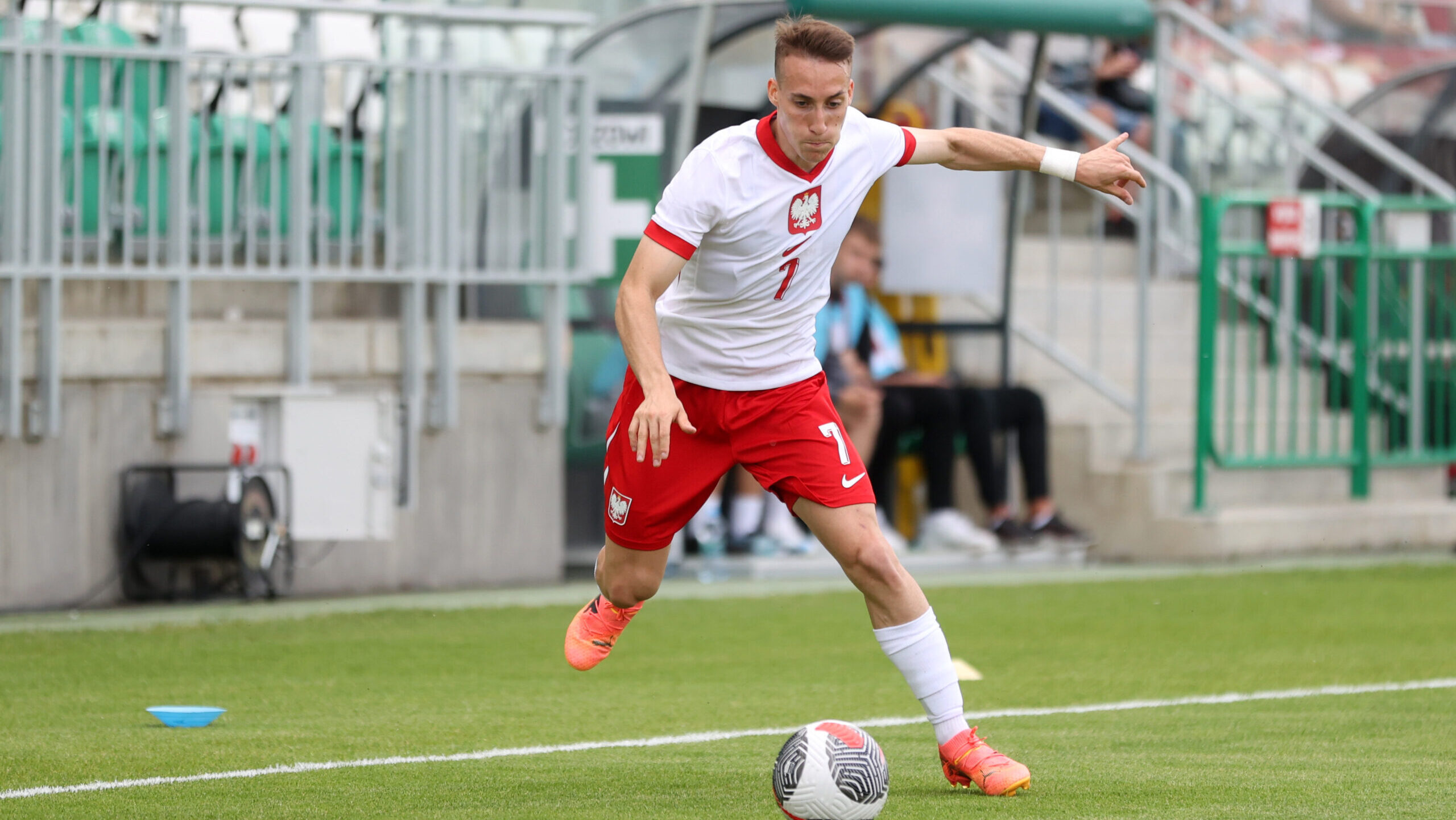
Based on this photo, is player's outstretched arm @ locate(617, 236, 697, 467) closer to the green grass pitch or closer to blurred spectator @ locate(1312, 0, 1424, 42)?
the green grass pitch

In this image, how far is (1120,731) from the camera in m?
6.82

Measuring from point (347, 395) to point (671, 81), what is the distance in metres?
2.82

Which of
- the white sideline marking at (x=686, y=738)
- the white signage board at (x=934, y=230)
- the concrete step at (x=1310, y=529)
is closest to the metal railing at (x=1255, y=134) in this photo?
the white signage board at (x=934, y=230)

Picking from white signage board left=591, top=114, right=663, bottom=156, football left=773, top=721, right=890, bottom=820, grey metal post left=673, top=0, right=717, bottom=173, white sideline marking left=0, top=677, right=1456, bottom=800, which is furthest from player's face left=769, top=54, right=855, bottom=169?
white signage board left=591, top=114, right=663, bottom=156

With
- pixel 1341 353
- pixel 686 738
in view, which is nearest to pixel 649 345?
pixel 686 738

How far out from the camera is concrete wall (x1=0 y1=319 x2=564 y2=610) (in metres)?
10.0

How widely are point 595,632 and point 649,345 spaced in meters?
1.43

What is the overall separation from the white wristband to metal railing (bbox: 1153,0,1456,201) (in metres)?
8.85

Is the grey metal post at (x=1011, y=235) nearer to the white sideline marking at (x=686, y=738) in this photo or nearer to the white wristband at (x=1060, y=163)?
A: the white sideline marking at (x=686, y=738)

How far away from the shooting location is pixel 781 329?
237 inches

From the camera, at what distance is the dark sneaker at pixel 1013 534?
12.6m

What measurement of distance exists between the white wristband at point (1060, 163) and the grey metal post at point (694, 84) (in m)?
5.84

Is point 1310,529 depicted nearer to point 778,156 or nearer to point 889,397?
point 889,397

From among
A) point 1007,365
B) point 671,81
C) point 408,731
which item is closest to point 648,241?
point 408,731
